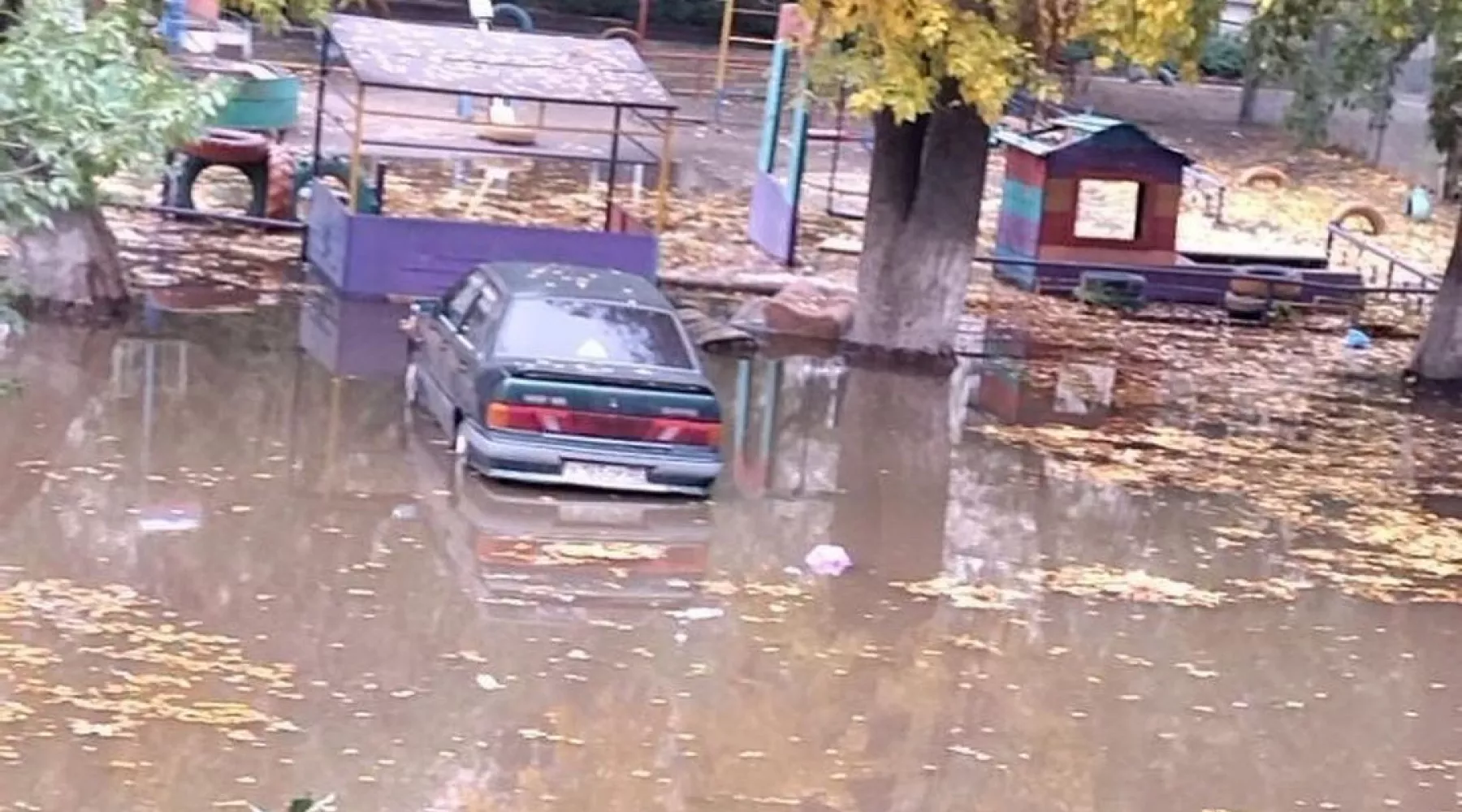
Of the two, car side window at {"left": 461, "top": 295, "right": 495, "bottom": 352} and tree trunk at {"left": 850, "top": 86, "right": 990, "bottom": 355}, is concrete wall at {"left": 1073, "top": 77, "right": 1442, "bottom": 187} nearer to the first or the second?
tree trunk at {"left": 850, "top": 86, "right": 990, "bottom": 355}

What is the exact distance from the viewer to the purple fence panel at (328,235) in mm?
20531

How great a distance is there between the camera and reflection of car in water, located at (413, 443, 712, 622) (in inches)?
493

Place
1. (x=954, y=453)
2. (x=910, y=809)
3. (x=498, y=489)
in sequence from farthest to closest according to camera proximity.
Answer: (x=954, y=453), (x=498, y=489), (x=910, y=809)

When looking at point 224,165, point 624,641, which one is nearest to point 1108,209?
point 224,165

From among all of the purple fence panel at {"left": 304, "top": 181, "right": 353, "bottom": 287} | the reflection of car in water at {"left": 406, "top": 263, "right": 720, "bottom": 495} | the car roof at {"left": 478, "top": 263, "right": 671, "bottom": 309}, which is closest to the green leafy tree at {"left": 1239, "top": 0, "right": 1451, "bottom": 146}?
the car roof at {"left": 478, "top": 263, "right": 671, "bottom": 309}

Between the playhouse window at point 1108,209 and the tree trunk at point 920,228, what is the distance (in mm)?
5436

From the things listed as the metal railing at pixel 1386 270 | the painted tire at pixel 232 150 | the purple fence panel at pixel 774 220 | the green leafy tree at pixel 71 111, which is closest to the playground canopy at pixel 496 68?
the painted tire at pixel 232 150

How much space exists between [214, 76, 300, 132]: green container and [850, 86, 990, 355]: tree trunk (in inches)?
334

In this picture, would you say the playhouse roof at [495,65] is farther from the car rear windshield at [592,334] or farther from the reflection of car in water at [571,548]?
the reflection of car in water at [571,548]

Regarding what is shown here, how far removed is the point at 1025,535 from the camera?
585 inches

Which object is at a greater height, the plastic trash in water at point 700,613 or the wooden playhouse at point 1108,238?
the wooden playhouse at point 1108,238

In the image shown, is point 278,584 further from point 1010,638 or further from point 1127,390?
point 1127,390

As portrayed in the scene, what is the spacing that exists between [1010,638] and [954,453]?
14.8 feet

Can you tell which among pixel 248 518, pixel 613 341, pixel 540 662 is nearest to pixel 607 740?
pixel 540 662
